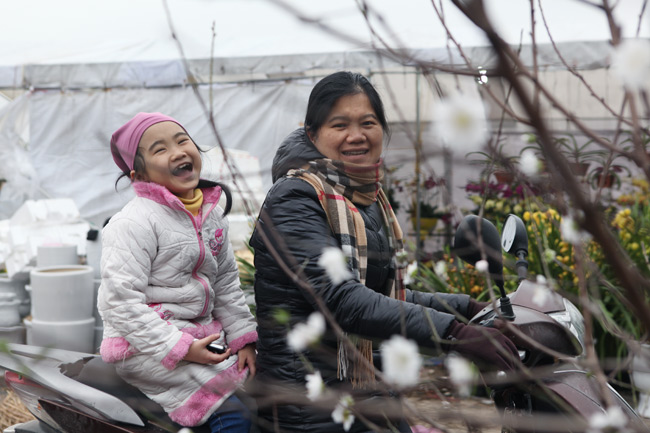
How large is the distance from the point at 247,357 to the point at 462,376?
1.21 meters

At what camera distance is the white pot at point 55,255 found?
5352 mm

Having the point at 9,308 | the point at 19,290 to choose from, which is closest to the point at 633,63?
the point at 9,308

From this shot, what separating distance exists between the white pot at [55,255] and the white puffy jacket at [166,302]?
341 cm

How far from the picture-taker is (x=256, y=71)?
8492 mm

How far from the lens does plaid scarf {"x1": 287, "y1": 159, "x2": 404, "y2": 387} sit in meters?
1.89

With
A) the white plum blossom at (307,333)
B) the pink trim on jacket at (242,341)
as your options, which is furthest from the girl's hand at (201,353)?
the white plum blossom at (307,333)

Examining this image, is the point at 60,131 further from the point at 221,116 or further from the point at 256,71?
the point at 256,71

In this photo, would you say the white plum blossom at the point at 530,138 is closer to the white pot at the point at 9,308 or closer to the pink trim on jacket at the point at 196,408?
the pink trim on jacket at the point at 196,408

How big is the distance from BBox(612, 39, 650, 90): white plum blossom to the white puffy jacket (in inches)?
55.6

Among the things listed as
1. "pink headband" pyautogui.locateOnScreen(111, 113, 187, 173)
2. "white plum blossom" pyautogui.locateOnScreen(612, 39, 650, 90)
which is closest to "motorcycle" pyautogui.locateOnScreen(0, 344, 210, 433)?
"pink headband" pyautogui.locateOnScreen(111, 113, 187, 173)

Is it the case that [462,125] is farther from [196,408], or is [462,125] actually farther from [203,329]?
[203,329]

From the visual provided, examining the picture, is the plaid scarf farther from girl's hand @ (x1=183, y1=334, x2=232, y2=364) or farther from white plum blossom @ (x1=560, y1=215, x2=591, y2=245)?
white plum blossom @ (x1=560, y1=215, x2=591, y2=245)

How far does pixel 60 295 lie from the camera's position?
4.92m

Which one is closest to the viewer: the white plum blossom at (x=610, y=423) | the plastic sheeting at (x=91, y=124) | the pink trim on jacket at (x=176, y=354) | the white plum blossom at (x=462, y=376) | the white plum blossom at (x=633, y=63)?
the white plum blossom at (x=633, y=63)
